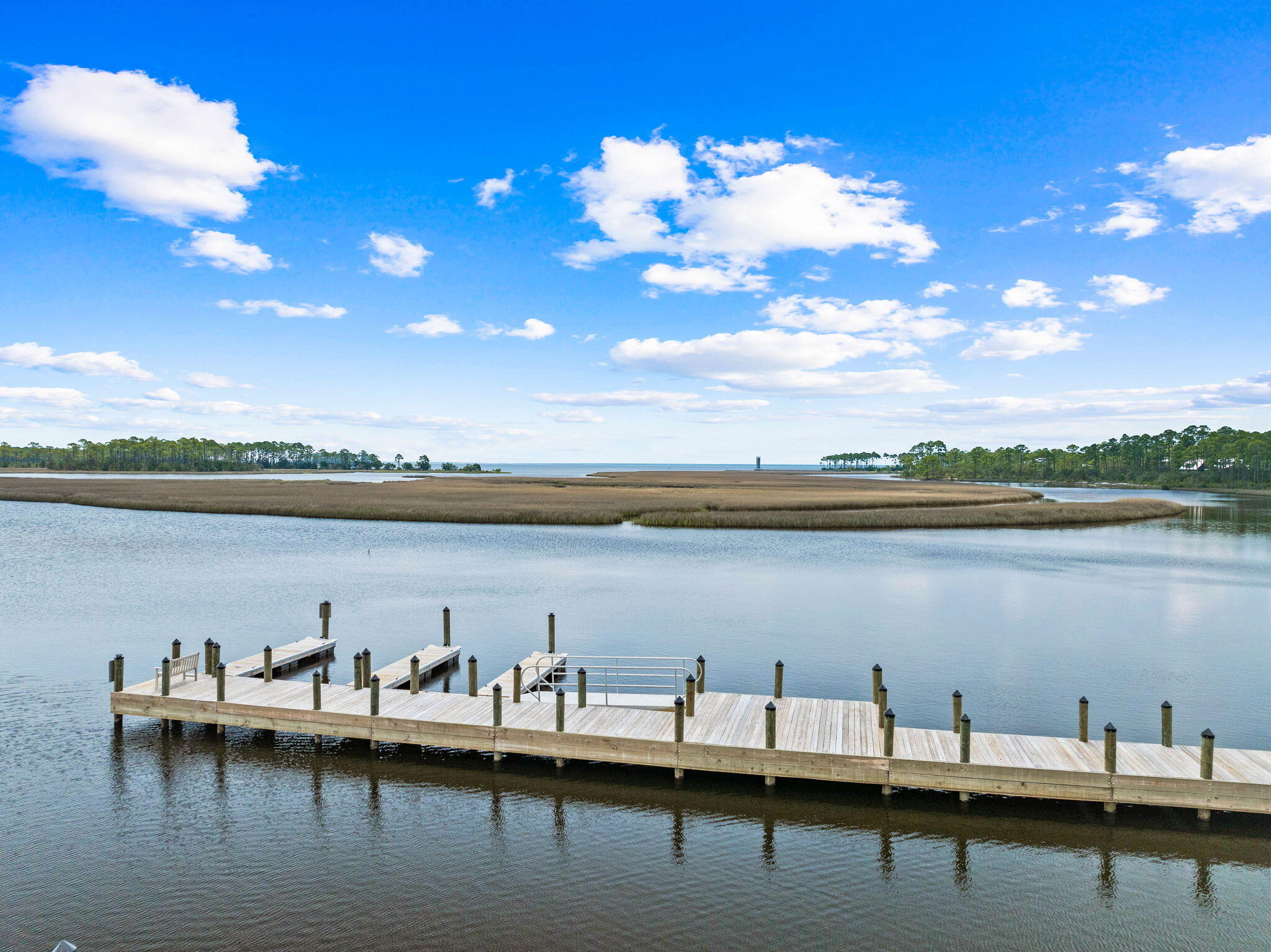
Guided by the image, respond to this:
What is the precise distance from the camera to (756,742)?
1509cm

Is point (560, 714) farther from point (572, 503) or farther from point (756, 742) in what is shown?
point (572, 503)

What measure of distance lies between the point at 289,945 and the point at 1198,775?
15020 mm

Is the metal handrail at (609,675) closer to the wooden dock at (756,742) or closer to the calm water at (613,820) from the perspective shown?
the calm water at (613,820)

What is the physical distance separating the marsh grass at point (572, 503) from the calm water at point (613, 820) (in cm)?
3812

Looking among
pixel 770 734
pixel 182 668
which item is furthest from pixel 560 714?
pixel 182 668

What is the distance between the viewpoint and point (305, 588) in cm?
3647

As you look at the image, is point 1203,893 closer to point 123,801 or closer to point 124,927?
point 124,927

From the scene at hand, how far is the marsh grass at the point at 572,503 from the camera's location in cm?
7106

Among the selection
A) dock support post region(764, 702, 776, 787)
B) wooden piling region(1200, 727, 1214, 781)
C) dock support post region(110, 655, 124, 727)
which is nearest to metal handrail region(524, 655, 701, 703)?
dock support post region(764, 702, 776, 787)

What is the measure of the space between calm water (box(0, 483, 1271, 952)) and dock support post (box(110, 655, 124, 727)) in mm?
536

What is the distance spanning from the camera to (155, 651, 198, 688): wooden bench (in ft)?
60.9

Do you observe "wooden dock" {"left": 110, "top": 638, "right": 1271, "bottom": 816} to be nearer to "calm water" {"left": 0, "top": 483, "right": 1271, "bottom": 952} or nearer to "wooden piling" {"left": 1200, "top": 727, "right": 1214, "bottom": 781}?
"wooden piling" {"left": 1200, "top": 727, "right": 1214, "bottom": 781}

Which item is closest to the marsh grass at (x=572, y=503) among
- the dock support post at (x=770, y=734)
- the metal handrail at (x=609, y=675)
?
the metal handrail at (x=609, y=675)

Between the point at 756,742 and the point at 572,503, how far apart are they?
7310 cm
